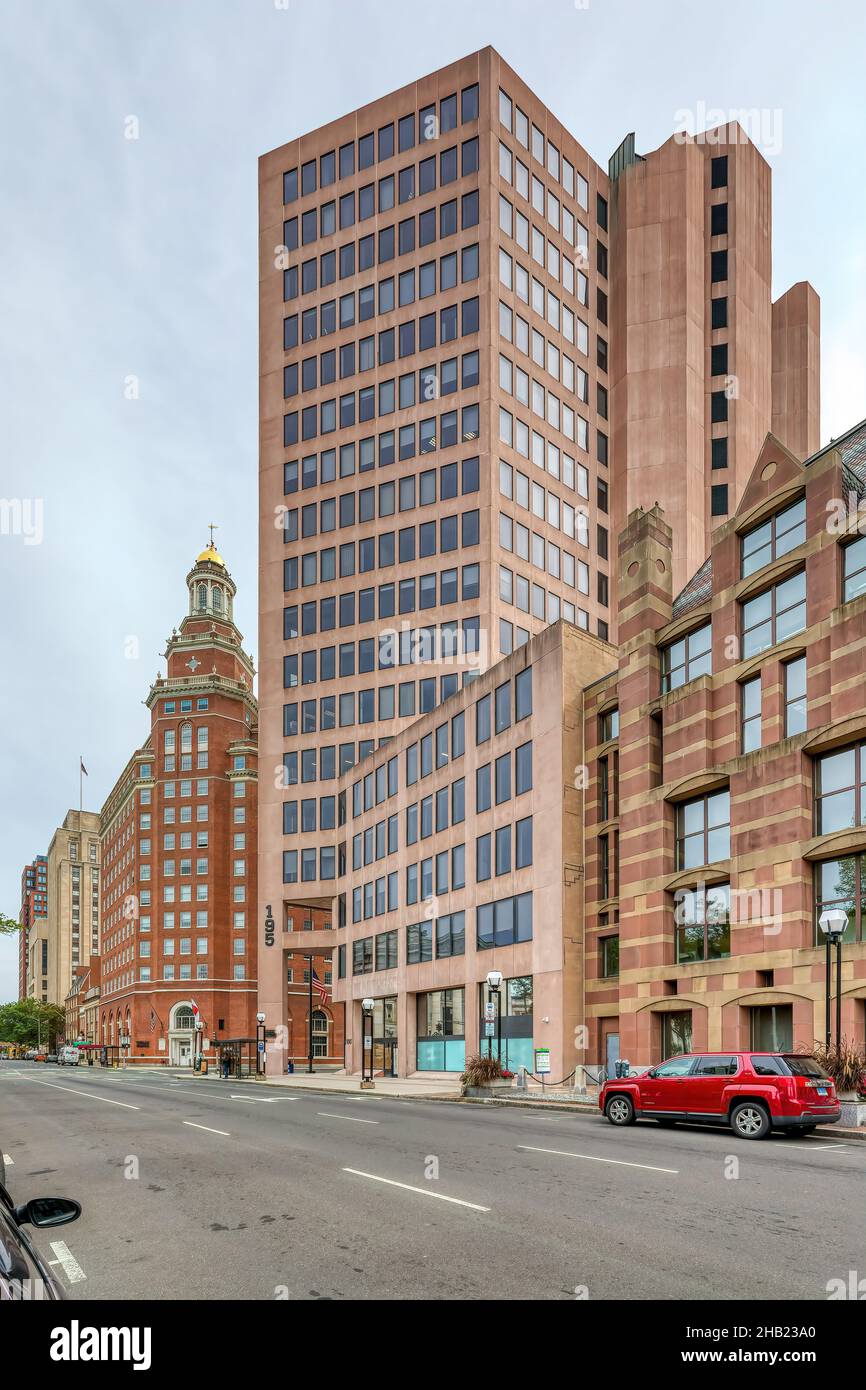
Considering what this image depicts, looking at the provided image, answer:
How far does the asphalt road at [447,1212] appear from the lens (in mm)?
7688

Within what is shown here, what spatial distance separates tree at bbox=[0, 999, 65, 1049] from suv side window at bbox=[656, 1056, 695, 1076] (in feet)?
572

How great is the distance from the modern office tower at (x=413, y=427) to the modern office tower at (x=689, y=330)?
2247mm

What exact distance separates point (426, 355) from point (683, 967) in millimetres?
46503

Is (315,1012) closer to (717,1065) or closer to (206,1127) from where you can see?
(206,1127)

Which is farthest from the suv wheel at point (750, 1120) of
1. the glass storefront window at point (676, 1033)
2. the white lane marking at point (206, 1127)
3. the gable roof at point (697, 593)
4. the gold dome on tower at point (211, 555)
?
the gold dome on tower at point (211, 555)

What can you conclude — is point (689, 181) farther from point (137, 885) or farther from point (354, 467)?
point (137, 885)

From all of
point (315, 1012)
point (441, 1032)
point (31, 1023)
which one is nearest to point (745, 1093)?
point (441, 1032)

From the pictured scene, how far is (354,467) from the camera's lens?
Answer: 7162 centimetres

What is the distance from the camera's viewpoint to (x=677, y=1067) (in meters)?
20.9

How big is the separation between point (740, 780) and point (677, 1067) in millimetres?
12303

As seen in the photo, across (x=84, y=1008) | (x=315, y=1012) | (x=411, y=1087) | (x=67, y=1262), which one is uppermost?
(x=67, y=1262)

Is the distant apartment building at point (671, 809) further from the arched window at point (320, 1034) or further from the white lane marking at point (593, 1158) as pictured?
the arched window at point (320, 1034)

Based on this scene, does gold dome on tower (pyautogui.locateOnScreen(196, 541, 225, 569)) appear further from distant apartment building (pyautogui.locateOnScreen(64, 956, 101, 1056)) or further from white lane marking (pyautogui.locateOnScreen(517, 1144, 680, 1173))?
white lane marking (pyautogui.locateOnScreen(517, 1144, 680, 1173))
